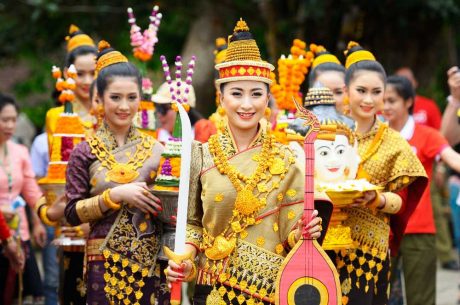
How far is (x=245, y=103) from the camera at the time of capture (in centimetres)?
511

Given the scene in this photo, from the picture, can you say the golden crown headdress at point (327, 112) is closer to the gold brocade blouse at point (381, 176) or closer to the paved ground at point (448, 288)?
the gold brocade blouse at point (381, 176)

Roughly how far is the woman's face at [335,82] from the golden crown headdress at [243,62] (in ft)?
6.35

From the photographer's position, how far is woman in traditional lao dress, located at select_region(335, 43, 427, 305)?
631 cm

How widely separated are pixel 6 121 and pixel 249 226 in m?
3.68

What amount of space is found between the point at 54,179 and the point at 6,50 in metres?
8.74

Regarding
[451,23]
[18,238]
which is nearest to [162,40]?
[451,23]

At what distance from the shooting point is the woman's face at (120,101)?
5.98 m

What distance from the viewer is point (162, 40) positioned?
17.0 meters

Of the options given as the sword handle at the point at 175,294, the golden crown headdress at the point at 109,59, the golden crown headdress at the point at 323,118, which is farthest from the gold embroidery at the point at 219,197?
the golden crown headdress at the point at 109,59

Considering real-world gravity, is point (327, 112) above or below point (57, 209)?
above

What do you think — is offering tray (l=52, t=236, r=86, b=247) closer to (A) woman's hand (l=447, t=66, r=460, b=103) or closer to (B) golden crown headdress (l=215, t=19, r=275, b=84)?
(B) golden crown headdress (l=215, t=19, r=275, b=84)

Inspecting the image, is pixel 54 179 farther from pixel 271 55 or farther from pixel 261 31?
pixel 261 31

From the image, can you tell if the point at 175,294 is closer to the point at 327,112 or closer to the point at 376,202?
the point at 376,202

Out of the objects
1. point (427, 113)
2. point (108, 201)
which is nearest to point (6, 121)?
point (108, 201)
